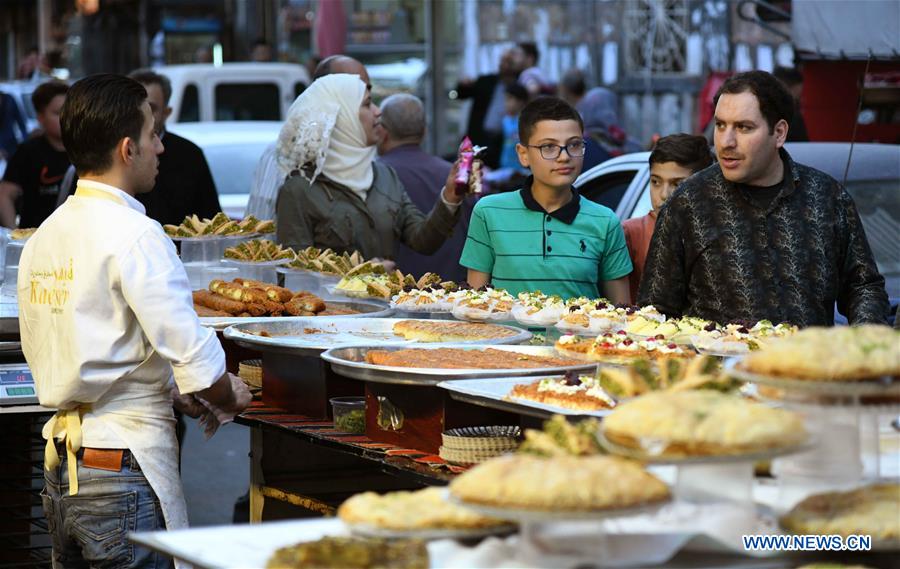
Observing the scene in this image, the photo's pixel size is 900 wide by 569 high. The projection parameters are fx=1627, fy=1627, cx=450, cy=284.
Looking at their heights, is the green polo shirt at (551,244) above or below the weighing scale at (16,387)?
above

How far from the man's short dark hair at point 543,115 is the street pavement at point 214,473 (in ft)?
11.3

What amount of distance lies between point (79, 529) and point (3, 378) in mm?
1334

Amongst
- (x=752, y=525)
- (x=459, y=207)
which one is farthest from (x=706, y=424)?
(x=459, y=207)

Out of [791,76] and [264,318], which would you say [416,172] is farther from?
[791,76]

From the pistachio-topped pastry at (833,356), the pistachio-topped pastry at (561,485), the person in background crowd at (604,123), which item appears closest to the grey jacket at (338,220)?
the pistachio-topped pastry at (833,356)

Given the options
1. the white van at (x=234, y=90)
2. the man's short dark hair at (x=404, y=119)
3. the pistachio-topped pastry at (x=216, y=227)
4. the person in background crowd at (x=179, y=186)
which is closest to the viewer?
the pistachio-topped pastry at (x=216, y=227)

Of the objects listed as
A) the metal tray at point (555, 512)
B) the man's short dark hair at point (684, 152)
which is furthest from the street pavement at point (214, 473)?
the metal tray at point (555, 512)

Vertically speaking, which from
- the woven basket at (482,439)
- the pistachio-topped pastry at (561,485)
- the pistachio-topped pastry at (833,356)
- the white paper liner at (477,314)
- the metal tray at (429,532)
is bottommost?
the woven basket at (482,439)

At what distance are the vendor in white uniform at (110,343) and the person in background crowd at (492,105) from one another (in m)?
12.3

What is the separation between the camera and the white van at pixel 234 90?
18.9m

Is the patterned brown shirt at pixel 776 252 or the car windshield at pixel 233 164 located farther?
the car windshield at pixel 233 164

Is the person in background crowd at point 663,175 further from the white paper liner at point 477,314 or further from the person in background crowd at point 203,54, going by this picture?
the person in background crowd at point 203,54

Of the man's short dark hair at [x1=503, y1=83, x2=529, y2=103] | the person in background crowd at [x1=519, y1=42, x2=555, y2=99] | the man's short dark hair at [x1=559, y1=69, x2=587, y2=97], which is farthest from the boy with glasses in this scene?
the person in background crowd at [x1=519, y1=42, x2=555, y2=99]

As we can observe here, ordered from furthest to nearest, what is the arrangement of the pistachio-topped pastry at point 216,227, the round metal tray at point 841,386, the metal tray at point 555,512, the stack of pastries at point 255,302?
the pistachio-topped pastry at point 216,227, the stack of pastries at point 255,302, the round metal tray at point 841,386, the metal tray at point 555,512
